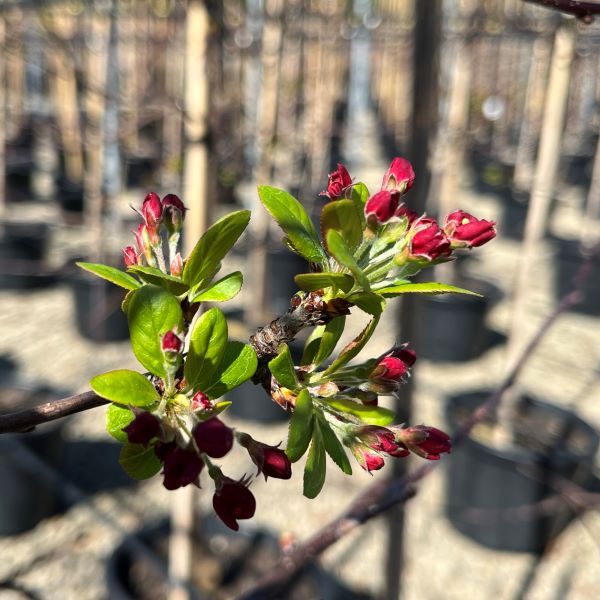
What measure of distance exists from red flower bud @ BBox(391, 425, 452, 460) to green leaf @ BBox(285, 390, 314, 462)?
99 mm

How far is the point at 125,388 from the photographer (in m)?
0.44

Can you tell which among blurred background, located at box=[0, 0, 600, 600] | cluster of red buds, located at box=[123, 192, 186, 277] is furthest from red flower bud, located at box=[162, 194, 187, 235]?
blurred background, located at box=[0, 0, 600, 600]

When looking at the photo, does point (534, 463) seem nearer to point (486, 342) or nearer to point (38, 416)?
point (486, 342)

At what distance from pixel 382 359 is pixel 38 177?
33.4 ft

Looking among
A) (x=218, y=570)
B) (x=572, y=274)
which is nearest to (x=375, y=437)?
(x=218, y=570)

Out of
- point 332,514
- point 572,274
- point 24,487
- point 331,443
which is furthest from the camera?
point 572,274

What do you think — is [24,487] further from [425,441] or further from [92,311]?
[425,441]

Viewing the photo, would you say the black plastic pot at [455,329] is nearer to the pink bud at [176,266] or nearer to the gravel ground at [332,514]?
the gravel ground at [332,514]

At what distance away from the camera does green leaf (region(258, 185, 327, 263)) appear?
462mm

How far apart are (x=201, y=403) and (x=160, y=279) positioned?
0.09 m

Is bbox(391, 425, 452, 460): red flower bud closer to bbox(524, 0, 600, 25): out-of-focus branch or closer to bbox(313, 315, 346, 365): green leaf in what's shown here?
bbox(313, 315, 346, 365): green leaf

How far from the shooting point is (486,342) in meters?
5.24

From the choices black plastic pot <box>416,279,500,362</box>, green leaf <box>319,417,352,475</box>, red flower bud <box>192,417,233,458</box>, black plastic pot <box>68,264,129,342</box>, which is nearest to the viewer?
red flower bud <box>192,417,233,458</box>

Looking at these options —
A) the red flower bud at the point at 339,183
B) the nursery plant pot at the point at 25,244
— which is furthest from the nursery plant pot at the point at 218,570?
the nursery plant pot at the point at 25,244
